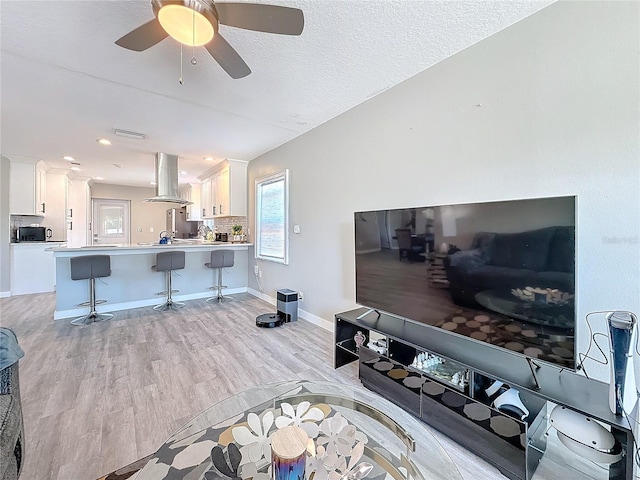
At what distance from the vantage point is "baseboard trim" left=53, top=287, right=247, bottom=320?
383 cm

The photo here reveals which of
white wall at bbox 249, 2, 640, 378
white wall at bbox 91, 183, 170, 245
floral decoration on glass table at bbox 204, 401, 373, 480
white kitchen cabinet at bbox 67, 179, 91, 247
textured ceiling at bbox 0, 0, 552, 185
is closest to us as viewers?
floral decoration on glass table at bbox 204, 401, 373, 480

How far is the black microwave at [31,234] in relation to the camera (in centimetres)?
525

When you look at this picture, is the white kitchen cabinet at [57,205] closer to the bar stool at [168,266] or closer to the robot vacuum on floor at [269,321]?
the bar stool at [168,266]

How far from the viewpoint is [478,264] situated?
1.65 m

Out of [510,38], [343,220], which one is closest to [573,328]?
[510,38]

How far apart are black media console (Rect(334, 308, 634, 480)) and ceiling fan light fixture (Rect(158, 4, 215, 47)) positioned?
220cm

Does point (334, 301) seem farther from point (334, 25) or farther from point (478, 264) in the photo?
point (334, 25)

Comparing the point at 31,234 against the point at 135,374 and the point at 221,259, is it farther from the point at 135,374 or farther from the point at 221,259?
the point at 135,374

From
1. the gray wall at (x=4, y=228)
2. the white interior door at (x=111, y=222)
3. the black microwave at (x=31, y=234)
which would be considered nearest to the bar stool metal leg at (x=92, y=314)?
the gray wall at (x=4, y=228)

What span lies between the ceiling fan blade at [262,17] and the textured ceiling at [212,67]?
12.4 inches

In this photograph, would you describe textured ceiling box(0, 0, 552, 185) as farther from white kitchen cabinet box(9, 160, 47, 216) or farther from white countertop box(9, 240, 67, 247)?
white countertop box(9, 240, 67, 247)

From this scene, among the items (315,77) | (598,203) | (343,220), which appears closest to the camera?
(598,203)

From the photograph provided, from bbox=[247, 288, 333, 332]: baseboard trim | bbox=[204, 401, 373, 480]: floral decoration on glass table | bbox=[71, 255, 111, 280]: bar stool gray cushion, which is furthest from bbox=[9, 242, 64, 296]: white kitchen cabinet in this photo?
bbox=[204, 401, 373, 480]: floral decoration on glass table

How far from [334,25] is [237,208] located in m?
4.00
